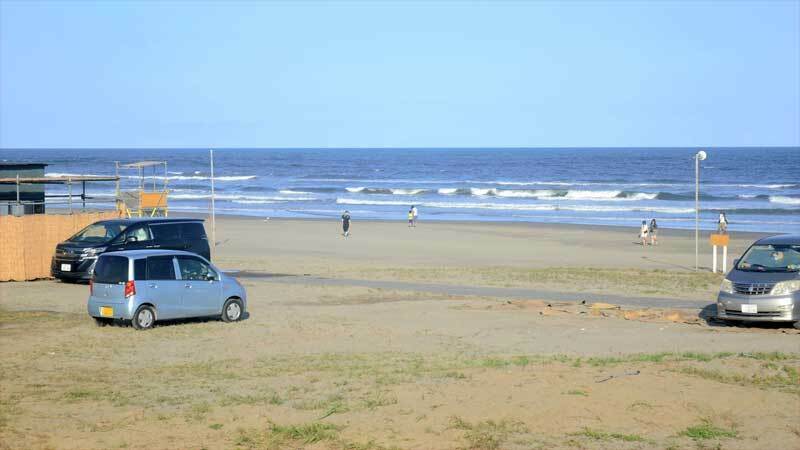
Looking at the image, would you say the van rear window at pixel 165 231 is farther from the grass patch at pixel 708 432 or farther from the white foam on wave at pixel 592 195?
the white foam on wave at pixel 592 195

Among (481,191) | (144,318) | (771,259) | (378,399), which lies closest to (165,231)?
(144,318)

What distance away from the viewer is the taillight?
54.0ft

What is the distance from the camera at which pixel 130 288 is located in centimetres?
1650

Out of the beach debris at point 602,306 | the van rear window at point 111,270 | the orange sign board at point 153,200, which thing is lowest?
the beach debris at point 602,306

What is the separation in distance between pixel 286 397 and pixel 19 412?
2.93 meters

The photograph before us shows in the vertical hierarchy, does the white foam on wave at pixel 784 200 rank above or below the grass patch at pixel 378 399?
above

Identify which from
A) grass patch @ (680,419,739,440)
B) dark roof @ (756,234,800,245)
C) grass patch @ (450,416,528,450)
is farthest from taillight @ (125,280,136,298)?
dark roof @ (756,234,800,245)

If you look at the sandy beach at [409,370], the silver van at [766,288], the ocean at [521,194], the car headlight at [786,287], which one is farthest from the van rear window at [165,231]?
the car headlight at [786,287]

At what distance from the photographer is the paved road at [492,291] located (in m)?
21.4

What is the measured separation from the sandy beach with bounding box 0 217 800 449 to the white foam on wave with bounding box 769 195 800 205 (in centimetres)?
4493

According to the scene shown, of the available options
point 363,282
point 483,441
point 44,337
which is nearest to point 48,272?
point 363,282

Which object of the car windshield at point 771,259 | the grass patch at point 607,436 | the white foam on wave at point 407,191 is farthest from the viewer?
the white foam on wave at point 407,191

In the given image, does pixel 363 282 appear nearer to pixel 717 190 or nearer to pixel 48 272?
pixel 48 272

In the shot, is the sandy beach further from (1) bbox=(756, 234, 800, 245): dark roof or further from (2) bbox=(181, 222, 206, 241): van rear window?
(1) bbox=(756, 234, 800, 245): dark roof
